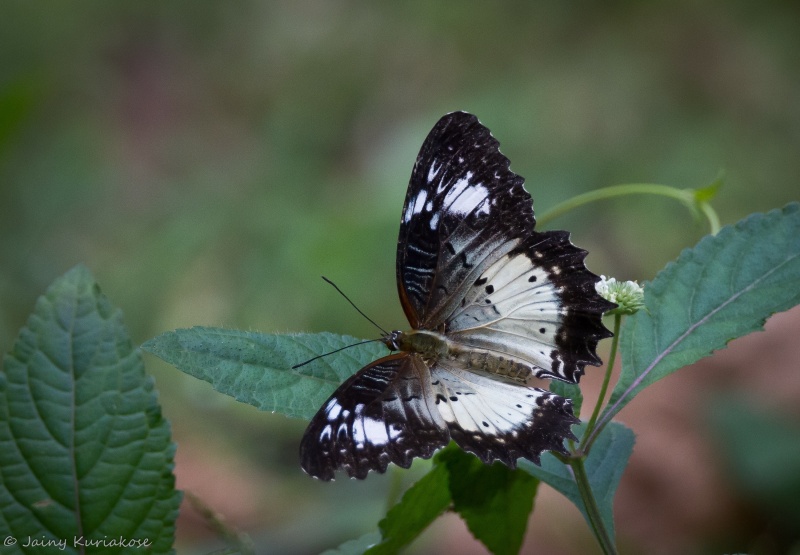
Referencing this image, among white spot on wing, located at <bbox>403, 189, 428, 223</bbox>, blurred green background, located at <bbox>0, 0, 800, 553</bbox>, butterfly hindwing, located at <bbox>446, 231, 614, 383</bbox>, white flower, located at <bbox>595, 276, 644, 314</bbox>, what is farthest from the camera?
blurred green background, located at <bbox>0, 0, 800, 553</bbox>

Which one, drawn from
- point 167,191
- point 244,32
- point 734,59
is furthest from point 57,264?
A: point 734,59

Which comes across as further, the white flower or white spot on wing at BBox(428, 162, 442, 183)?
white spot on wing at BBox(428, 162, 442, 183)

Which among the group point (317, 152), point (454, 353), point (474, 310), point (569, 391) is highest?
Answer: point (317, 152)

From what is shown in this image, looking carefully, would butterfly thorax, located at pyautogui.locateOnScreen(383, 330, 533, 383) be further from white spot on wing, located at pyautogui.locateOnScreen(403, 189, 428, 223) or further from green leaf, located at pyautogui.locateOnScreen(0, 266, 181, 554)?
green leaf, located at pyautogui.locateOnScreen(0, 266, 181, 554)

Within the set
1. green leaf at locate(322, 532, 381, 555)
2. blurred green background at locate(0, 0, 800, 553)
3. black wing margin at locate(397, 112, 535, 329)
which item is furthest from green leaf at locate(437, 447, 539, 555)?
blurred green background at locate(0, 0, 800, 553)

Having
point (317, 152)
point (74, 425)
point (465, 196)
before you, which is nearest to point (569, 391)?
point (465, 196)

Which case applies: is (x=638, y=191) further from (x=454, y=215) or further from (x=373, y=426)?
(x=373, y=426)
